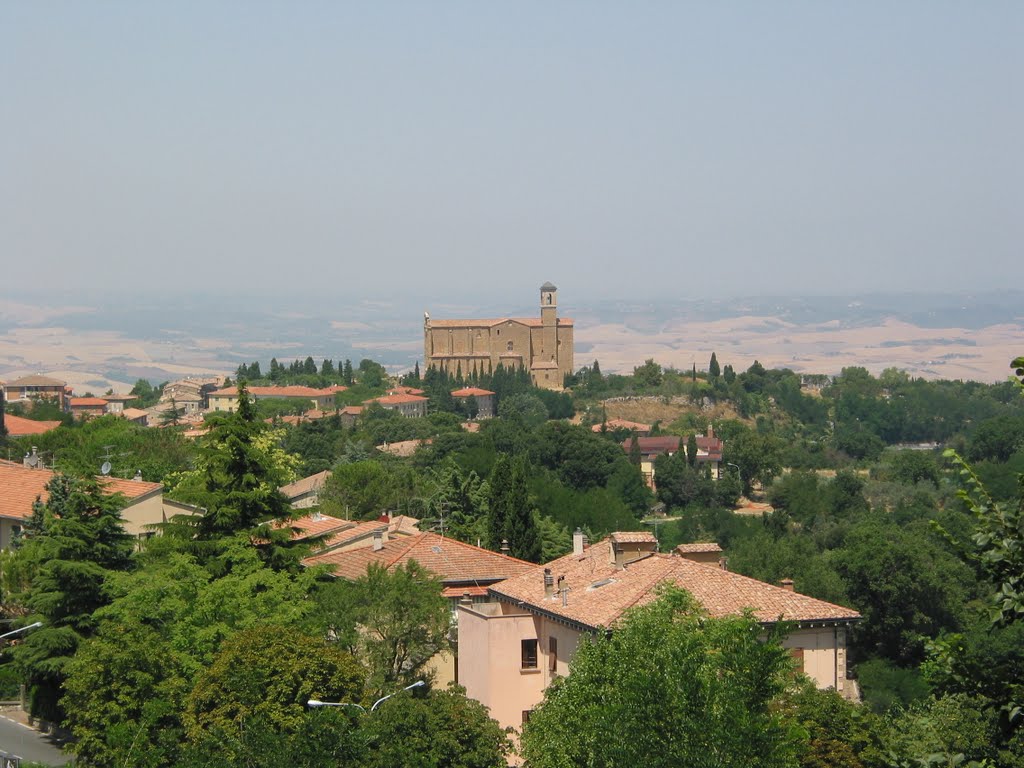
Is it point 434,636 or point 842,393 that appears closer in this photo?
point 434,636

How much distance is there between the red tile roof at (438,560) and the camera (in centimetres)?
3497

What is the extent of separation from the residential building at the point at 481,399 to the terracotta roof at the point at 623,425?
40.8 ft

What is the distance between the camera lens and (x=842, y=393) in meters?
167

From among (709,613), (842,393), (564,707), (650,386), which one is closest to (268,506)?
(709,613)

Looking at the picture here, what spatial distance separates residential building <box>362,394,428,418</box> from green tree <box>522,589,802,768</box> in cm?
11196

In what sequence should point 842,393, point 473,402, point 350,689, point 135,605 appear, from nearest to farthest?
1. point 350,689
2. point 135,605
3. point 473,402
4. point 842,393

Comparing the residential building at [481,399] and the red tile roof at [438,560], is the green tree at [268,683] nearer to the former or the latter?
the red tile roof at [438,560]

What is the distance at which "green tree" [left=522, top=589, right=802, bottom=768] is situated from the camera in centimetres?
1652

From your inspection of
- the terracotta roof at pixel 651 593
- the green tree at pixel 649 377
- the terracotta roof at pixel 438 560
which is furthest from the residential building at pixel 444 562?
the green tree at pixel 649 377

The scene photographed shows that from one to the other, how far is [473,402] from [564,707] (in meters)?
123

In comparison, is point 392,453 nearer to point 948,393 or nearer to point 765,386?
point 765,386

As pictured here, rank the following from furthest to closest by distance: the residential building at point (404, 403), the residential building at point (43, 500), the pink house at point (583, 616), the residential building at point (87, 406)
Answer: the residential building at point (87, 406)
the residential building at point (404, 403)
the residential building at point (43, 500)
the pink house at point (583, 616)

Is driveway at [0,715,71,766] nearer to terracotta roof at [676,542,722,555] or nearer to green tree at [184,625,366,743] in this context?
green tree at [184,625,366,743]

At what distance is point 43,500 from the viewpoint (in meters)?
40.9
